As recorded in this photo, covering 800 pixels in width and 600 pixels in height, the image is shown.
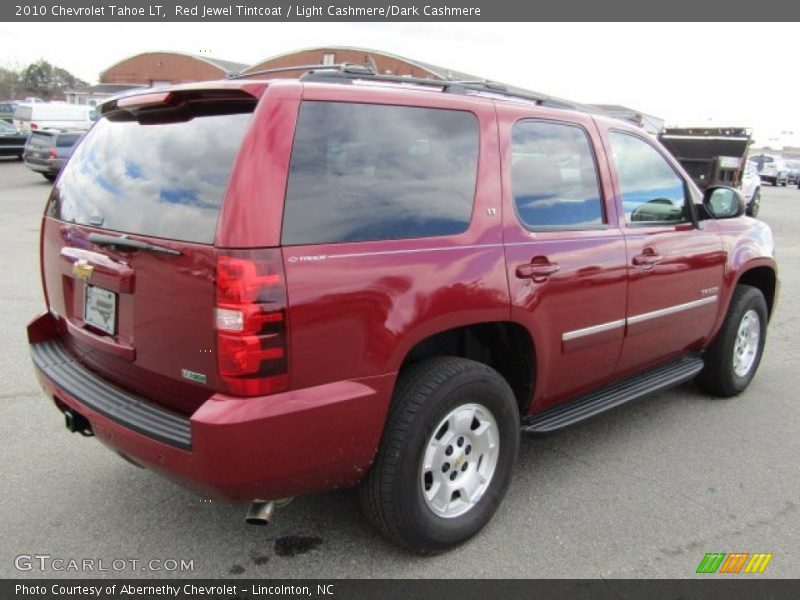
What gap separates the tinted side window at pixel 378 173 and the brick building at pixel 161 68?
4837cm

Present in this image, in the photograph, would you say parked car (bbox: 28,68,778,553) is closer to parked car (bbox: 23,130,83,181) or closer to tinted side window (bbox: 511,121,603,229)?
tinted side window (bbox: 511,121,603,229)

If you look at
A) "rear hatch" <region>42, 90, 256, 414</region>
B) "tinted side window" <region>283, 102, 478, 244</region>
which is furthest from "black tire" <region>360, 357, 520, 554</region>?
"rear hatch" <region>42, 90, 256, 414</region>

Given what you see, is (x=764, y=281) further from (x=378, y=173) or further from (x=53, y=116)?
(x=53, y=116)

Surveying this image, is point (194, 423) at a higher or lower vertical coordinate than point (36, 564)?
higher

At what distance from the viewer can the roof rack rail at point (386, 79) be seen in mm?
2682

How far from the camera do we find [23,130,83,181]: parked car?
18.9 meters

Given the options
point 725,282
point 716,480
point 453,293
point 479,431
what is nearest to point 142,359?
point 453,293

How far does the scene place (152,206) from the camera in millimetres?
2523

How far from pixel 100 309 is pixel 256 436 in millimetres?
972

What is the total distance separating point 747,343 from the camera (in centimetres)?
495

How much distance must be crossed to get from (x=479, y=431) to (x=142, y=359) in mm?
1436

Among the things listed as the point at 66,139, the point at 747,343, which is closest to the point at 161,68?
the point at 66,139

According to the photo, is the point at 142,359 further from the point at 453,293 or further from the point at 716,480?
the point at 716,480

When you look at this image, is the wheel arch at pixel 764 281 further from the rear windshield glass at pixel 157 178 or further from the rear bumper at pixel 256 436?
the rear windshield glass at pixel 157 178
